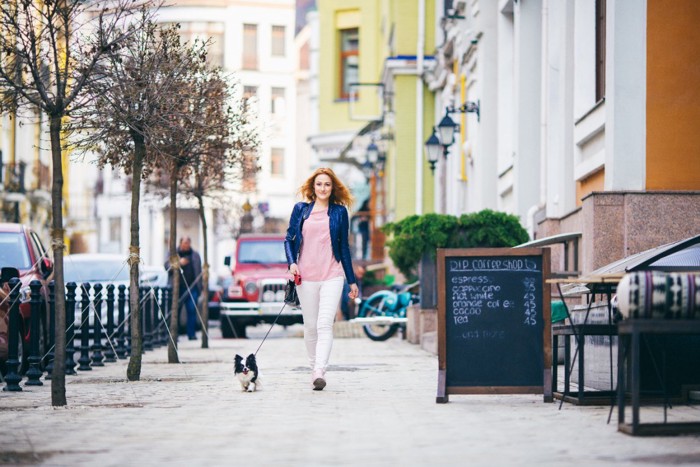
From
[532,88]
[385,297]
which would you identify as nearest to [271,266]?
[385,297]

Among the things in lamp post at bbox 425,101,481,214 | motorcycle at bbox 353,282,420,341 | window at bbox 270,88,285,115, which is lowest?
motorcycle at bbox 353,282,420,341

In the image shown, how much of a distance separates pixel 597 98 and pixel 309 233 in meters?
6.39

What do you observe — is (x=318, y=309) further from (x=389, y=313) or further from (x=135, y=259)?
(x=389, y=313)

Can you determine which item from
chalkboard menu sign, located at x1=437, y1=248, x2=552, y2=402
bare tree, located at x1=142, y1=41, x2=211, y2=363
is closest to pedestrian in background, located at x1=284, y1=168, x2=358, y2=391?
bare tree, located at x1=142, y1=41, x2=211, y2=363

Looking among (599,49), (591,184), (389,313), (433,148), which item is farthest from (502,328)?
(389,313)

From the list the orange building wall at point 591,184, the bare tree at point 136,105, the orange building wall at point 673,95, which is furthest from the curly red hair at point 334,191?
the orange building wall at point 591,184

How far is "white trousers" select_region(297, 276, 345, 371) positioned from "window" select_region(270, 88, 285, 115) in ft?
250

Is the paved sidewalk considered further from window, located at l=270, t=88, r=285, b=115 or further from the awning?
window, located at l=270, t=88, r=285, b=115

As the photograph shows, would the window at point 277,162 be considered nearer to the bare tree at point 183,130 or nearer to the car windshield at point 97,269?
the car windshield at point 97,269

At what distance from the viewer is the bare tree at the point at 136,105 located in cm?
1347

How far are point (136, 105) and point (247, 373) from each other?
3.22 meters

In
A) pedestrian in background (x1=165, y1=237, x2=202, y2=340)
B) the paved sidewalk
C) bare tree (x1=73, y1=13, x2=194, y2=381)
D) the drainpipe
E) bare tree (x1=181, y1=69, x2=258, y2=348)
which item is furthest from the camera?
the drainpipe

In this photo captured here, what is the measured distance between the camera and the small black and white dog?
40.4ft

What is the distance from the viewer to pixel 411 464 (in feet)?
23.9
